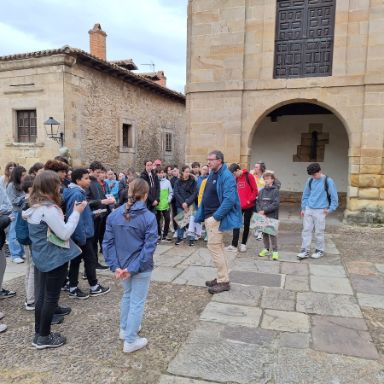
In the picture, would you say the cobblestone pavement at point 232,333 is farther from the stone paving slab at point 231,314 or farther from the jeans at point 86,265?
the jeans at point 86,265

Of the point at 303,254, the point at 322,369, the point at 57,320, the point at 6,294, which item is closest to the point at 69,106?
the point at 6,294

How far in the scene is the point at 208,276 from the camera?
5.23 meters

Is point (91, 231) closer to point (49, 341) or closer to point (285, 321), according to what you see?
point (49, 341)

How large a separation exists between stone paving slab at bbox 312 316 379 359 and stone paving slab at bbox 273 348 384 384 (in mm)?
116

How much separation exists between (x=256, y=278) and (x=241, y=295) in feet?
2.41

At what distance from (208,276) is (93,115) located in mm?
10047

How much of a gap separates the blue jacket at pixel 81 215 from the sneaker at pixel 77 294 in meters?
0.68

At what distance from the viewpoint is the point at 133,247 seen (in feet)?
9.79

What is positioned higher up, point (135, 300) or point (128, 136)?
point (128, 136)

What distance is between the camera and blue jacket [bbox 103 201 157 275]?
2.96m

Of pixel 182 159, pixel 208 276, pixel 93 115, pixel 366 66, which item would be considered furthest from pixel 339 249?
pixel 182 159

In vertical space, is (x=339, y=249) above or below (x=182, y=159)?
below

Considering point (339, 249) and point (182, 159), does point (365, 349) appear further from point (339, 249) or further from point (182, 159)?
point (182, 159)

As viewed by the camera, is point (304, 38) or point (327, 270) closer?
point (327, 270)
